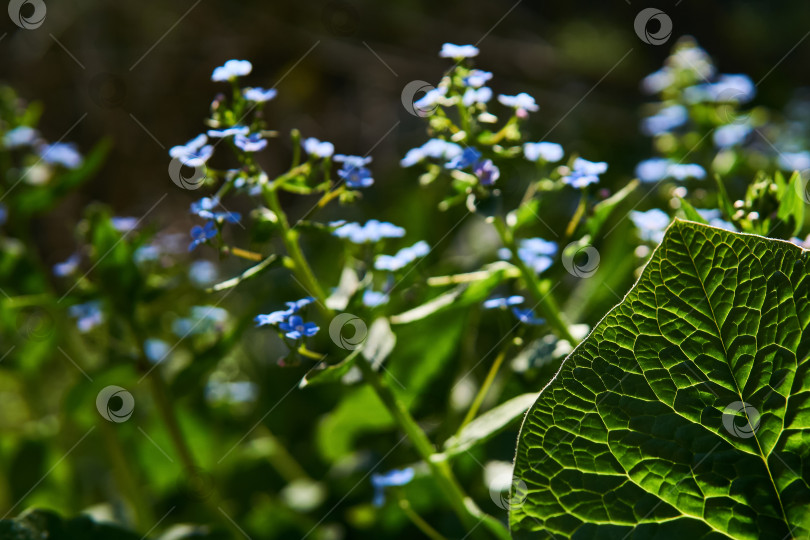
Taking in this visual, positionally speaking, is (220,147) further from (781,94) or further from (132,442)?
(781,94)

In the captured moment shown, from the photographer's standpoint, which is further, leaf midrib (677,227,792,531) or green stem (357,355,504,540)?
green stem (357,355,504,540)

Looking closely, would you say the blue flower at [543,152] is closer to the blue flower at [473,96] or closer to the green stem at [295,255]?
the blue flower at [473,96]

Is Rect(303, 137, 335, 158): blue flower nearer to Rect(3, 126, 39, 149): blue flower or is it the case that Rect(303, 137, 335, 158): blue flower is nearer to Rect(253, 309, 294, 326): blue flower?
Rect(253, 309, 294, 326): blue flower

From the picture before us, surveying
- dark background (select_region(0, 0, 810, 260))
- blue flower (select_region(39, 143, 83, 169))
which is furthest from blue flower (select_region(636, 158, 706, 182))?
dark background (select_region(0, 0, 810, 260))

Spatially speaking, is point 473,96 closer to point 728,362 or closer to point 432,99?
point 432,99

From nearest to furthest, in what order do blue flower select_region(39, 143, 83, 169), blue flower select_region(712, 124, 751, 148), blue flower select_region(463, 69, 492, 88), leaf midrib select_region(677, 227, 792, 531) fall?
1. leaf midrib select_region(677, 227, 792, 531)
2. blue flower select_region(463, 69, 492, 88)
3. blue flower select_region(712, 124, 751, 148)
4. blue flower select_region(39, 143, 83, 169)

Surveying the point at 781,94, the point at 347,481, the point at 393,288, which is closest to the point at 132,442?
the point at 347,481

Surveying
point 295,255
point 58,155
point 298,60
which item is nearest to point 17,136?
point 58,155

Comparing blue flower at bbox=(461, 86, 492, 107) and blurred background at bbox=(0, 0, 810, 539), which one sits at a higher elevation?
blue flower at bbox=(461, 86, 492, 107)
